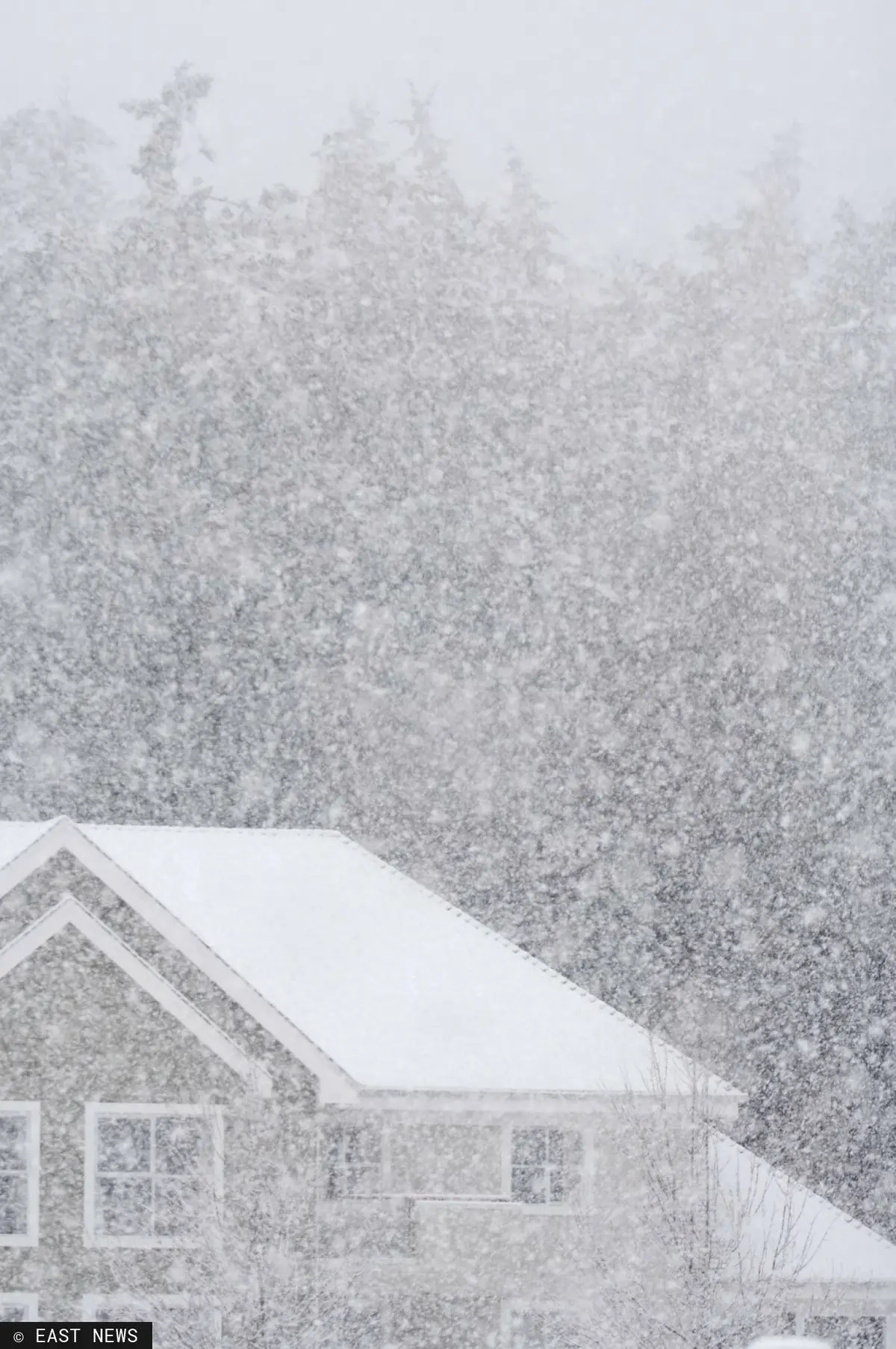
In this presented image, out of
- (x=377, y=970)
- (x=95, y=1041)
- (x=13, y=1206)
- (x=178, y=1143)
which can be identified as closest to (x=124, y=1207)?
(x=178, y=1143)

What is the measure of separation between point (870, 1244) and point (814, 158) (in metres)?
25.2

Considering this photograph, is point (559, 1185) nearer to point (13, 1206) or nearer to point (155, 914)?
point (155, 914)

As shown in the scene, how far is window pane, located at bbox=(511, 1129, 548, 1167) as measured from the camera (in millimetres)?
14305

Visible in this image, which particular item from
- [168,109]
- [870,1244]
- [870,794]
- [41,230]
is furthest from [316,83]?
[870,1244]

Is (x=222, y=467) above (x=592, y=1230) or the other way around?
above

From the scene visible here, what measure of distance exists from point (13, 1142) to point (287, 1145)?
89.8 inches

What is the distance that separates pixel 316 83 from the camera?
1508 inches

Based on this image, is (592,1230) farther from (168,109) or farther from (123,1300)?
(168,109)

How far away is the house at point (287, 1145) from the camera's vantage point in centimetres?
1335

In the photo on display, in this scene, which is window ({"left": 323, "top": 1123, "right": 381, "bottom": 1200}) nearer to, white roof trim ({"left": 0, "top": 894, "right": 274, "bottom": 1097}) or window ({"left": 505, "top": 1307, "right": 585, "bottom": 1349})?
white roof trim ({"left": 0, "top": 894, "right": 274, "bottom": 1097})

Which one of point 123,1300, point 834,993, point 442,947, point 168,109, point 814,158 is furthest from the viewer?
point 814,158

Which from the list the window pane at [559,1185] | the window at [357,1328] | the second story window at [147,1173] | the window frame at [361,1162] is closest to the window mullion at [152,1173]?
the second story window at [147,1173]

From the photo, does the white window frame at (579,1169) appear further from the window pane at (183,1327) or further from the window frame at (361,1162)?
the window pane at (183,1327)

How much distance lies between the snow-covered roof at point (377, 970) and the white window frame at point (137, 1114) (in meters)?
1.07
